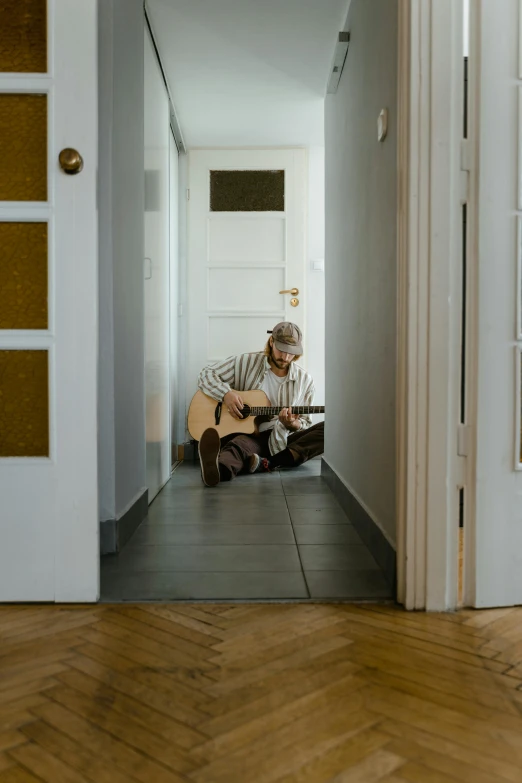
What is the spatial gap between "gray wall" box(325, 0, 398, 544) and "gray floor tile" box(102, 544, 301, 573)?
1.04 ft

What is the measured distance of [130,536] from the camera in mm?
2201

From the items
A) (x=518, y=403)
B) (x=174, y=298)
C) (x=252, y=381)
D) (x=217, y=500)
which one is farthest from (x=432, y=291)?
(x=174, y=298)

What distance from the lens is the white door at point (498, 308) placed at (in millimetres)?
1482

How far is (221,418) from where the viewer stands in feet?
12.8

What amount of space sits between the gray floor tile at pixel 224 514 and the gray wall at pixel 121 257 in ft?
0.50

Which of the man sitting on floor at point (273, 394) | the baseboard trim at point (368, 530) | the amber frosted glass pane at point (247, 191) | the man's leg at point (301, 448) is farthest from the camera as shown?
the amber frosted glass pane at point (247, 191)

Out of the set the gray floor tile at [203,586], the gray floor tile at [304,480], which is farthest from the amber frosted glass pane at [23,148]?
the gray floor tile at [304,480]

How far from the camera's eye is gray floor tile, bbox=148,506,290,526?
7.94 feet

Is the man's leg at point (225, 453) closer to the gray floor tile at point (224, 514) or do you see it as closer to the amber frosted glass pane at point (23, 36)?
the gray floor tile at point (224, 514)

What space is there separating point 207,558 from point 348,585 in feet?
1.47

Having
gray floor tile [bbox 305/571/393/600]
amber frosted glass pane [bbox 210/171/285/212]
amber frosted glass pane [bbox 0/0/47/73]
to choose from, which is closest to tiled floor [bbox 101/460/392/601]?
gray floor tile [bbox 305/571/393/600]

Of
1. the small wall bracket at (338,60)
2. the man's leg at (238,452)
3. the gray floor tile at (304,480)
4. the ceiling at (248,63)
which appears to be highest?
the ceiling at (248,63)

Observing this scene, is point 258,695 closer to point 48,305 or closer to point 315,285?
point 48,305

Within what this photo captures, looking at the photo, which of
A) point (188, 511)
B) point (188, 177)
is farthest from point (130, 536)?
point (188, 177)
